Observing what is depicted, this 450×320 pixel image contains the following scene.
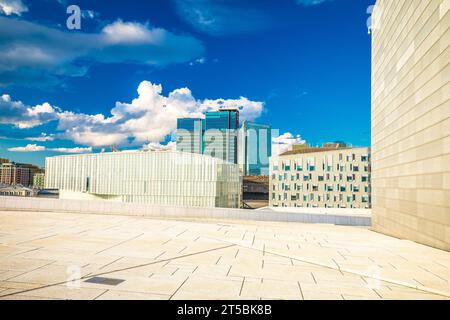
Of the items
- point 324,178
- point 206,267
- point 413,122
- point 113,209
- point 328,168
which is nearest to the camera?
point 206,267

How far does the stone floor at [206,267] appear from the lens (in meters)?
5.73

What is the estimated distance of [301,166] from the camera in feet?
289

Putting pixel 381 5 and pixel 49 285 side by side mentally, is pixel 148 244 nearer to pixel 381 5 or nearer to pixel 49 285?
pixel 49 285

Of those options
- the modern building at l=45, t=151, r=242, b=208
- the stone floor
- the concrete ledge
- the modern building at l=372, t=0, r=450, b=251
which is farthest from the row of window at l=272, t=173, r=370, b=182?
the stone floor

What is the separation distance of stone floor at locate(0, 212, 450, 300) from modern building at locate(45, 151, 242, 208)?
144ft

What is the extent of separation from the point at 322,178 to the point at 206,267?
270 feet

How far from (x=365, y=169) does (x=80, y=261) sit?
84.5 m

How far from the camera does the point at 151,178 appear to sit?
57.4 m

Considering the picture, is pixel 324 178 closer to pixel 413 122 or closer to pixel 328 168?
pixel 328 168

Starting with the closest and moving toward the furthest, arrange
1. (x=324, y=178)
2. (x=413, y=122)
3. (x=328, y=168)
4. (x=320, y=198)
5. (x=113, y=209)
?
1. (x=413, y=122)
2. (x=113, y=209)
3. (x=328, y=168)
4. (x=324, y=178)
5. (x=320, y=198)

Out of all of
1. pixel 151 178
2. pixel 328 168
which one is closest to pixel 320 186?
pixel 328 168

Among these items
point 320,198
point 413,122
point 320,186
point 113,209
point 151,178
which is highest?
point 413,122

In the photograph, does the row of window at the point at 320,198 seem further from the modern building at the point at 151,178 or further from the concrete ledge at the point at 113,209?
the concrete ledge at the point at 113,209
